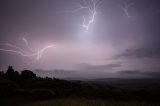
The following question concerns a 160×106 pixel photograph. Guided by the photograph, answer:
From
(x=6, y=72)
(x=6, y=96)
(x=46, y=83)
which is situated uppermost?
(x=6, y=72)

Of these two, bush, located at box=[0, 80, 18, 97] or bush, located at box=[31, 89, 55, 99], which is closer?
bush, located at box=[31, 89, 55, 99]

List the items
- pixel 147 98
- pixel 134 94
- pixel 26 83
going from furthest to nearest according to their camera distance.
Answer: pixel 26 83
pixel 134 94
pixel 147 98

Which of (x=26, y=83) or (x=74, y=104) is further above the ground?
(x=26, y=83)

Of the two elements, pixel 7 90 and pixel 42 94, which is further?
pixel 7 90

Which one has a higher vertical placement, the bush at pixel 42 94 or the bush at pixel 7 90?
the bush at pixel 7 90

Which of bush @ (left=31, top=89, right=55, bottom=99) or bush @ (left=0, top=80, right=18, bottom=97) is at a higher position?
bush @ (left=0, top=80, right=18, bottom=97)

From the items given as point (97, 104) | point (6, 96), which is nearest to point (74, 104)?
point (97, 104)

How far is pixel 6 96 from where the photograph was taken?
29.8m

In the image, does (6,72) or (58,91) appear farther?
Result: (6,72)

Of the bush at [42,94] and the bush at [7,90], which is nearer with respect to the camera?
the bush at [42,94]

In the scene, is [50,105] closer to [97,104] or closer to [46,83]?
[97,104]

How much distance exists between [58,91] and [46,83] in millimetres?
7457

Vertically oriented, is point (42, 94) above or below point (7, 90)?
below

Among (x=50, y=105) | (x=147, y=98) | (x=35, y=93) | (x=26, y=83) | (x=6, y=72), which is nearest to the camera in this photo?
(x=50, y=105)
